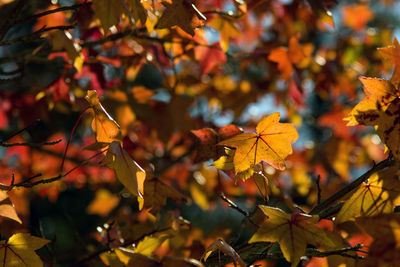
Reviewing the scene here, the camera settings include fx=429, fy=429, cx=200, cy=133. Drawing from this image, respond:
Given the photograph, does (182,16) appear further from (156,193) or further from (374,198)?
(374,198)

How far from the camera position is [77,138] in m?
3.98

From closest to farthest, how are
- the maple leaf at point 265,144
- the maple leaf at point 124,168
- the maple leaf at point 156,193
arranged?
1. the maple leaf at point 124,168
2. the maple leaf at point 265,144
3. the maple leaf at point 156,193

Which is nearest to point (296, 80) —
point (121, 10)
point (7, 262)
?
point (121, 10)

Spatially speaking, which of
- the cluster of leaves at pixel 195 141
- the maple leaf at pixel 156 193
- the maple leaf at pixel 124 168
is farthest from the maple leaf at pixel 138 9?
the maple leaf at pixel 156 193

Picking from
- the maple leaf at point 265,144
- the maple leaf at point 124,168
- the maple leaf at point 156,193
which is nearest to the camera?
the maple leaf at point 124,168

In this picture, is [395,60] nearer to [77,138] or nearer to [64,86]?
[64,86]

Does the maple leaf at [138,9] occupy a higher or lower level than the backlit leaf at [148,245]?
higher

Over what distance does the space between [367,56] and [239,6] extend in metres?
1.88

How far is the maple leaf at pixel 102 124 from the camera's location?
92cm

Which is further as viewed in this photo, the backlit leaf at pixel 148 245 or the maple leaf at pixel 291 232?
the backlit leaf at pixel 148 245

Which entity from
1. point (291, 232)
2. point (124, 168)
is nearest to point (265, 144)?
point (291, 232)

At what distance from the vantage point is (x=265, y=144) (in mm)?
992

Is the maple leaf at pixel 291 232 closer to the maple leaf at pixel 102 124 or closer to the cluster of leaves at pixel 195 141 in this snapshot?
the cluster of leaves at pixel 195 141

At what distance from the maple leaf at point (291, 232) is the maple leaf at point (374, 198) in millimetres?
81
